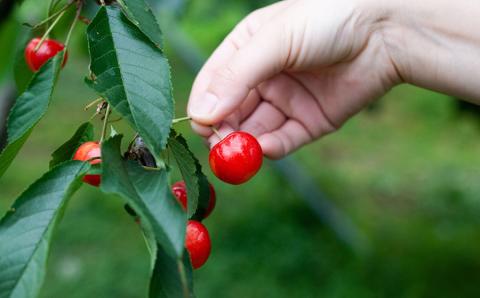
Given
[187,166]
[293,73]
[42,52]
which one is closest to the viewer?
[187,166]

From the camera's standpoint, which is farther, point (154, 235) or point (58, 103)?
point (58, 103)

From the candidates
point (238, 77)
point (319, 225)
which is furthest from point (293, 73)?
point (319, 225)

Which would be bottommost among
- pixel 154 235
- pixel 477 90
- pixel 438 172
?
pixel 438 172

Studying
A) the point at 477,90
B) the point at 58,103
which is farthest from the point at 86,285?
the point at 58,103

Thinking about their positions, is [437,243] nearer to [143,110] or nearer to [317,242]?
[317,242]

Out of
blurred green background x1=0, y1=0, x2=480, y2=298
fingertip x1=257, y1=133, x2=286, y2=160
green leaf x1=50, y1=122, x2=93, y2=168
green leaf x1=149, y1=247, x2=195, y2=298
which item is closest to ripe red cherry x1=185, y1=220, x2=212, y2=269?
green leaf x1=149, y1=247, x2=195, y2=298

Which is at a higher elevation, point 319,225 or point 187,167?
point 187,167

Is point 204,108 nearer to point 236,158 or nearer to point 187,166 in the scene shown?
point 236,158
